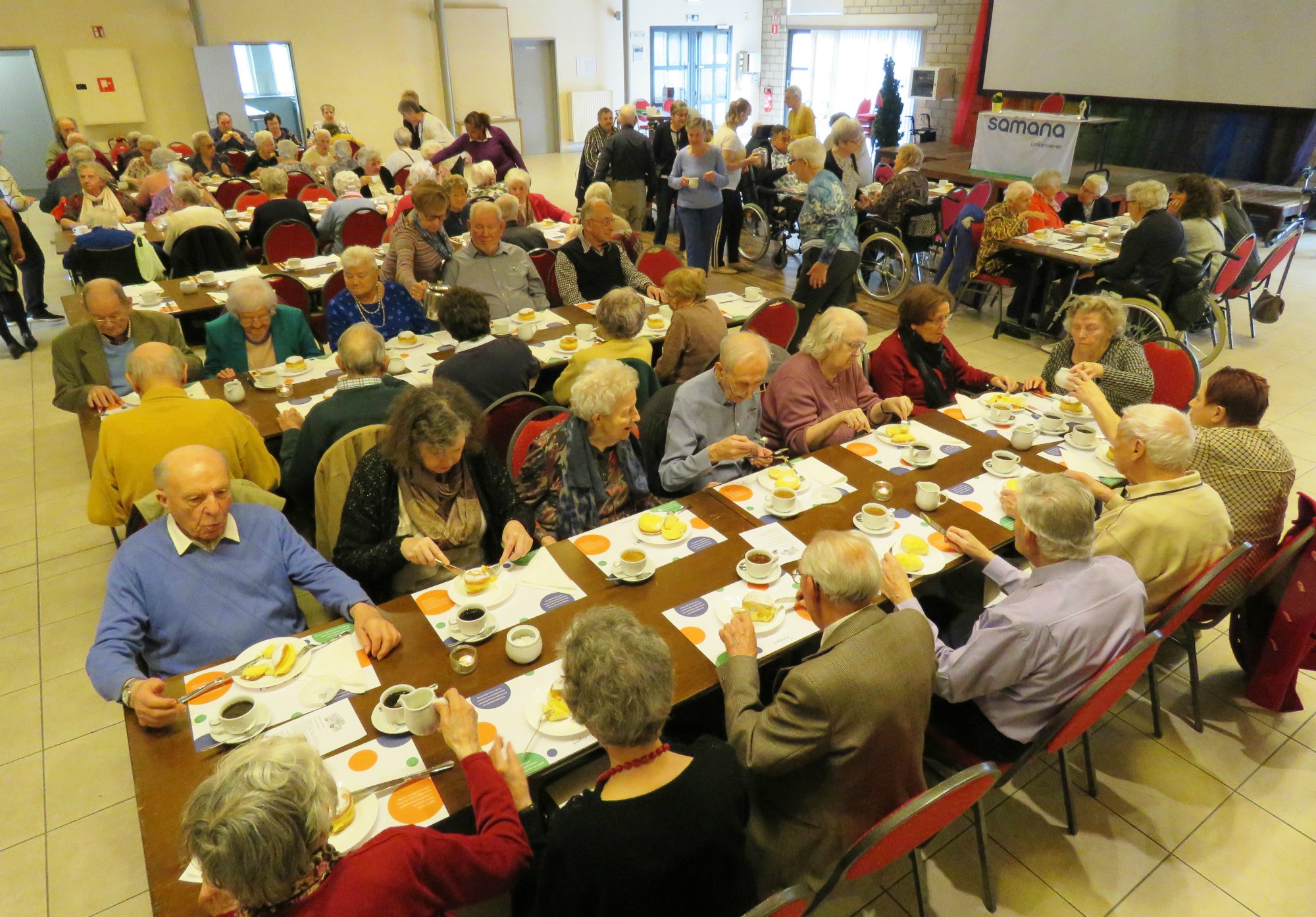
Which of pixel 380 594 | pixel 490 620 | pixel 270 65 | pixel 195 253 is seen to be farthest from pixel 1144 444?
pixel 270 65

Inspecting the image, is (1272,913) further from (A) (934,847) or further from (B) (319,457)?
(B) (319,457)

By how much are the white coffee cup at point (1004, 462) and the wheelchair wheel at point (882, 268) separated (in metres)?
4.80

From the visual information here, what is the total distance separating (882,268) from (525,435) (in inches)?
232

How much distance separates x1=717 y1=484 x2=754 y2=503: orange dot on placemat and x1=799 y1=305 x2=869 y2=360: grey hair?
2.85 feet

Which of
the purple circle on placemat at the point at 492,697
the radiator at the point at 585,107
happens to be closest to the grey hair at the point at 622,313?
the purple circle on placemat at the point at 492,697

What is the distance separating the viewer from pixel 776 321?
4.96 m

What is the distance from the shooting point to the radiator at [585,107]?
16.0 m

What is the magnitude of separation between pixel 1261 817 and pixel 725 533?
211 centimetres

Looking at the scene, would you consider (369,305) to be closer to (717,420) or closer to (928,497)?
(717,420)

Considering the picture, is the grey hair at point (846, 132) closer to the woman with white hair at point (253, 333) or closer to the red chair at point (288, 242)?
the red chair at point (288, 242)

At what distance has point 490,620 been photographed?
7.39ft

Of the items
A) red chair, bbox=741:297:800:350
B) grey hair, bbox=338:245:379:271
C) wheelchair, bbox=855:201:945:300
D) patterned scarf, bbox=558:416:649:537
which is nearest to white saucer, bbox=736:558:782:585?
patterned scarf, bbox=558:416:649:537

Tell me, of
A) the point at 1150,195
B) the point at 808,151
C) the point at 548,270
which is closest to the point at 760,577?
the point at 548,270

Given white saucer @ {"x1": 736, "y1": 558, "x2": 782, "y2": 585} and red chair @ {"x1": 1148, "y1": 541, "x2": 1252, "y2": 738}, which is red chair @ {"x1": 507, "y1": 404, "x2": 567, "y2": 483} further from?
red chair @ {"x1": 1148, "y1": 541, "x2": 1252, "y2": 738}
